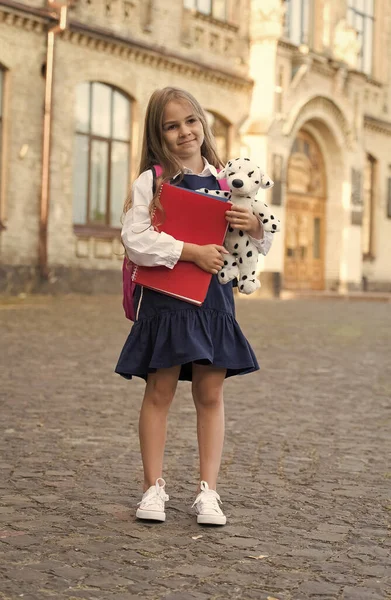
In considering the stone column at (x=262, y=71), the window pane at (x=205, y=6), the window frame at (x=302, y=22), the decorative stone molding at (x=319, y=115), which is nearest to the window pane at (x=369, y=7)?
the window frame at (x=302, y=22)

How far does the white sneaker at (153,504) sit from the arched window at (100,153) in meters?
17.3

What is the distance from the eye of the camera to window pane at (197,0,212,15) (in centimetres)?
2397

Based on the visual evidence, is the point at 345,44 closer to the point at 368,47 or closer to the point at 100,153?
the point at 368,47

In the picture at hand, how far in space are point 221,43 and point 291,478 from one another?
20771 mm

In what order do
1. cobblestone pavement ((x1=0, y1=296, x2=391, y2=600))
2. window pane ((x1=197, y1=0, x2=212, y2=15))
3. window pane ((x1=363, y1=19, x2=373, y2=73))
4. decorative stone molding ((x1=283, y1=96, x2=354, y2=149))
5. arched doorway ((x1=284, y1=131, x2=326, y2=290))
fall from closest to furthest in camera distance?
cobblestone pavement ((x1=0, y1=296, x2=391, y2=600)) < window pane ((x1=197, y1=0, x2=212, y2=15)) < decorative stone molding ((x1=283, y1=96, x2=354, y2=149)) < arched doorway ((x1=284, y1=131, x2=326, y2=290)) < window pane ((x1=363, y1=19, x2=373, y2=73))

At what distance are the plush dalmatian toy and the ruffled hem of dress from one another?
0.17 metres

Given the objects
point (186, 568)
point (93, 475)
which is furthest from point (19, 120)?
point (186, 568)

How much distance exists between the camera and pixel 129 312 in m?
4.04

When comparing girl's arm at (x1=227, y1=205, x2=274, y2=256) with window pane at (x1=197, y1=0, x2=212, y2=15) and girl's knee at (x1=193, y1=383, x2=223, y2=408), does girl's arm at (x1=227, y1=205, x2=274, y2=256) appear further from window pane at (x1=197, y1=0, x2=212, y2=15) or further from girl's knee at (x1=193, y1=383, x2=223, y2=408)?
window pane at (x1=197, y1=0, x2=212, y2=15)

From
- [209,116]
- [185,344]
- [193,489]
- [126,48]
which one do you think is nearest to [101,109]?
[126,48]

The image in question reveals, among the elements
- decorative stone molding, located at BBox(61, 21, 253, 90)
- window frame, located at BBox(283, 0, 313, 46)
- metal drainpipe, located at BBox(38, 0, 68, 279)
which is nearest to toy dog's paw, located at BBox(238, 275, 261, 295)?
metal drainpipe, located at BBox(38, 0, 68, 279)

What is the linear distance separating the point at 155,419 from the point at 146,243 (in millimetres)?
695

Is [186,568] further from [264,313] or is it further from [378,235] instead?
[378,235]

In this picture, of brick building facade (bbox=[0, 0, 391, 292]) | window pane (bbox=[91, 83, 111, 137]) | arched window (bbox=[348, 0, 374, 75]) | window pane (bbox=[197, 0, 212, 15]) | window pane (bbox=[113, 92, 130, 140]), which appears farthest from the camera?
arched window (bbox=[348, 0, 374, 75])
